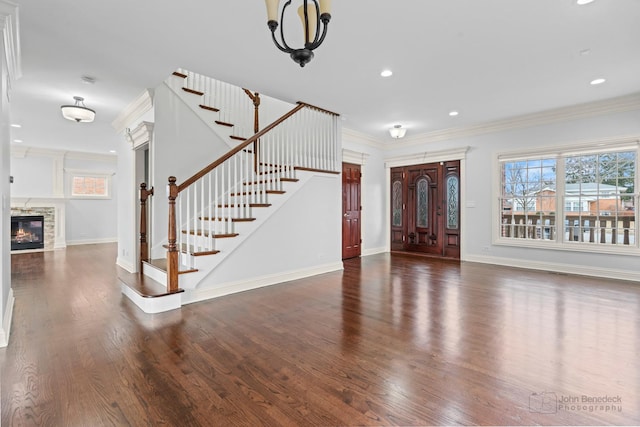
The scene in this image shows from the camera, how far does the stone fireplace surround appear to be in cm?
789

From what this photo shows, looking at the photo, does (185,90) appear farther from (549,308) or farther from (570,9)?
(549,308)

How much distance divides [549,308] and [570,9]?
3.02 metres

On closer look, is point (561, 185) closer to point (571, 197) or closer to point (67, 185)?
point (571, 197)

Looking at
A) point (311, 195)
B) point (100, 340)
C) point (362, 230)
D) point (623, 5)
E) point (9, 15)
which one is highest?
point (623, 5)

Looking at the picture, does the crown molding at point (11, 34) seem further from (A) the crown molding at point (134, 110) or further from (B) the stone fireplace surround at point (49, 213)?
(B) the stone fireplace surround at point (49, 213)

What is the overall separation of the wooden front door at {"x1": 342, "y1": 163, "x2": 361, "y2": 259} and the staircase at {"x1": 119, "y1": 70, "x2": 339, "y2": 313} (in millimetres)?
1301

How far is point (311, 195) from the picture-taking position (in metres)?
5.14

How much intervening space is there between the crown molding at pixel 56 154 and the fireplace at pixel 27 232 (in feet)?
5.72

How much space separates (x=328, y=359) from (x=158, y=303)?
2.15m

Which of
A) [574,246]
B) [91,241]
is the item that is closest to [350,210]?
[574,246]

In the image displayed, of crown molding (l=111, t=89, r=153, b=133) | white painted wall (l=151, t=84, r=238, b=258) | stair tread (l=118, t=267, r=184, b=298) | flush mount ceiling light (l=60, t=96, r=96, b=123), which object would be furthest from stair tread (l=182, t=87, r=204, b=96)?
stair tread (l=118, t=267, r=184, b=298)

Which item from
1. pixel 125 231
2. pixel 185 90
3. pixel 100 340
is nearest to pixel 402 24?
pixel 185 90

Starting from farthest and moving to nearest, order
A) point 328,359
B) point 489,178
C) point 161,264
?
1. point 489,178
2. point 161,264
3. point 328,359

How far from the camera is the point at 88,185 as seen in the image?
9203mm
